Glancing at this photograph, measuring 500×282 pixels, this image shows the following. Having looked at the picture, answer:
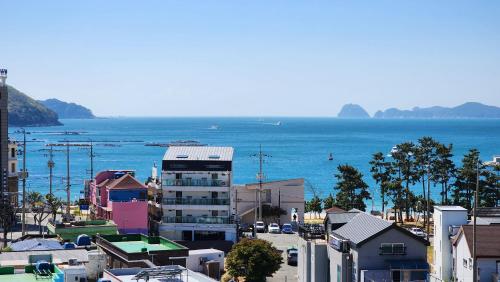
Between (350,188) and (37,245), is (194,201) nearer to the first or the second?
(350,188)

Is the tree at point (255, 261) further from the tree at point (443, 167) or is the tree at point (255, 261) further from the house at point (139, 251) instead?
the tree at point (443, 167)

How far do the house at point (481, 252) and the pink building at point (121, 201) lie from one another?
27.3m

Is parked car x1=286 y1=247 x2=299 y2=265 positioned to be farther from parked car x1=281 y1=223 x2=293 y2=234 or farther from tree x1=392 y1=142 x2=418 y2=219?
tree x1=392 y1=142 x2=418 y2=219

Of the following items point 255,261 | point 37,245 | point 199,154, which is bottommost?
point 255,261

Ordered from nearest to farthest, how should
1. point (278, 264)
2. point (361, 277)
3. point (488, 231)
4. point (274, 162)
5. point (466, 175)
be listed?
point (361, 277) < point (488, 231) < point (278, 264) < point (466, 175) < point (274, 162)

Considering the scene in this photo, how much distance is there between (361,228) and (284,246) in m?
22.1

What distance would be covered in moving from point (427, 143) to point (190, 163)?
22146mm

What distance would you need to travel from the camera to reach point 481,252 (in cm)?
3816

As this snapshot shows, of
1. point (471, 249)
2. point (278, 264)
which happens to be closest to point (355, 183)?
point (278, 264)

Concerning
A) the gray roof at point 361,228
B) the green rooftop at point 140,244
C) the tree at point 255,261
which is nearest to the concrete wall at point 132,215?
the green rooftop at point 140,244

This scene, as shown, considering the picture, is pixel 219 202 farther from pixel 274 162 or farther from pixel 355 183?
pixel 274 162

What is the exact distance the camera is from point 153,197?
66.9 m

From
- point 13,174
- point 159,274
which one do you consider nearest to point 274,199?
point 13,174

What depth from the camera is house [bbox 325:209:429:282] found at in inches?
1432
